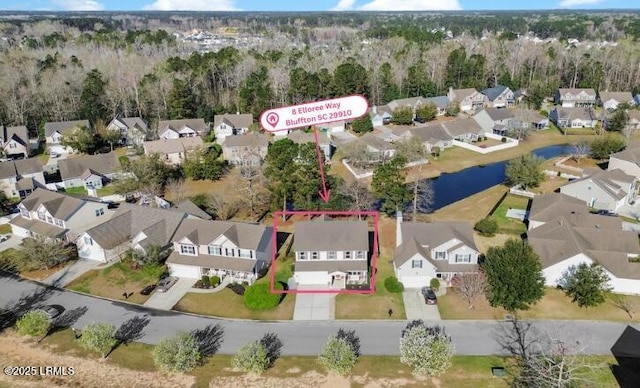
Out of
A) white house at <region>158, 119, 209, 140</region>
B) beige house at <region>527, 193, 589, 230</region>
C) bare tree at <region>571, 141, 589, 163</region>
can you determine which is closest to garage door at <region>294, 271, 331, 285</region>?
beige house at <region>527, 193, 589, 230</region>

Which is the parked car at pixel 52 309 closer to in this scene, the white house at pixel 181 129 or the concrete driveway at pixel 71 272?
the concrete driveway at pixel 71 272

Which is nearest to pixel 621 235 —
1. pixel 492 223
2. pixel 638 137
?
pixel 492 223

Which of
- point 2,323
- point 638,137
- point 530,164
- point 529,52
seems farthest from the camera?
point 529,52

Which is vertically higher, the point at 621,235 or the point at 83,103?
the point at 83,103

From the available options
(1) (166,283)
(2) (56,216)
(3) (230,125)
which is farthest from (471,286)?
(3) (230,125)

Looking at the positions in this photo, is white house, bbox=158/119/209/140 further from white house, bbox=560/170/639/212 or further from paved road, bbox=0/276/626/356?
white house, bbox=560/170/639/212

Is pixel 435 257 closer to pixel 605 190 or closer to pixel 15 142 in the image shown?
pixel 605 190

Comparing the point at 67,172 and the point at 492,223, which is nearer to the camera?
the point at 492,223

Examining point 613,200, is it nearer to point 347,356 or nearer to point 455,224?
point 455,224
